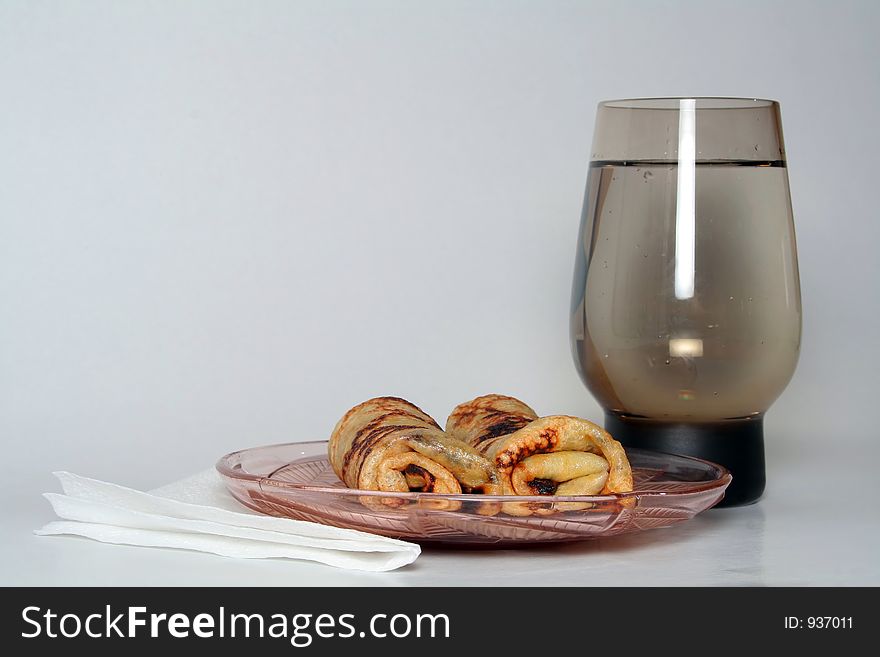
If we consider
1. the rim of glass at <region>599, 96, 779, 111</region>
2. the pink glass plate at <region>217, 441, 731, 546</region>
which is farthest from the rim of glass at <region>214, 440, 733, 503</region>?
the rim of glass at <region>599, 96, 779, 111</region>

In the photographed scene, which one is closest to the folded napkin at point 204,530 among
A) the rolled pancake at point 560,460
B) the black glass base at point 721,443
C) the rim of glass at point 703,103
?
the rolled pancake at point 560,460

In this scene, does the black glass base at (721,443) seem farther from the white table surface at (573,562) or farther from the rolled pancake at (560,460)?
the rolled pancake at (560,460)

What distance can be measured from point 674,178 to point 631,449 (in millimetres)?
300

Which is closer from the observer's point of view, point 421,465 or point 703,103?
point 421,465

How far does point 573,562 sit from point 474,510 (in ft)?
0.39

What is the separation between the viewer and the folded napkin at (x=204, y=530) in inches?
Answer: 45.6

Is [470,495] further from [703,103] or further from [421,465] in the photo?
[703,103]

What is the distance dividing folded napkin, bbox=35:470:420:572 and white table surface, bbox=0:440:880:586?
0.04ft

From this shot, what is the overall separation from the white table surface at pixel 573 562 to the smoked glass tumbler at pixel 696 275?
0.12m

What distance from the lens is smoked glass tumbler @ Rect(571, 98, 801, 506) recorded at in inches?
56.6

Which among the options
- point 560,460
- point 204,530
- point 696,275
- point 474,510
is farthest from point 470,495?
point 696,275

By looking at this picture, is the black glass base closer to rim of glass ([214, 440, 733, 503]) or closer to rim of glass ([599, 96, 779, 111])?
rim of glass ([214, 440, 733, 503])

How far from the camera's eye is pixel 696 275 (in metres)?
1.44

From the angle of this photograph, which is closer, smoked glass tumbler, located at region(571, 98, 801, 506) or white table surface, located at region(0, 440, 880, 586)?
white table surface, located at region(0, 440, 880, 586)
